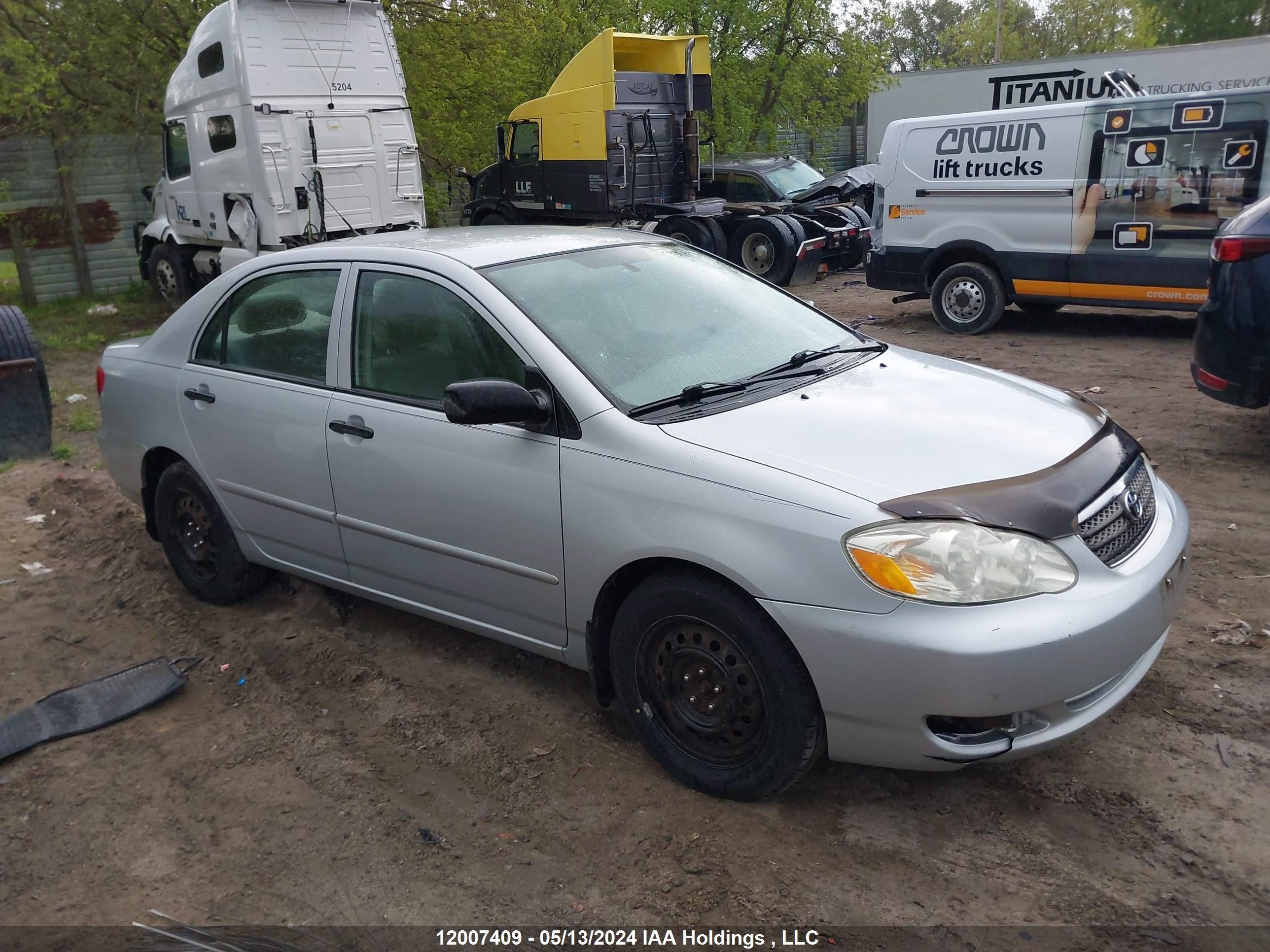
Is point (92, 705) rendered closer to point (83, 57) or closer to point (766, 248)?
point (766, 248)

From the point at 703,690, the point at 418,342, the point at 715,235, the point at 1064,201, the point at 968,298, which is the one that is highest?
the point at 1064,201

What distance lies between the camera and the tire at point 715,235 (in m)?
14.9

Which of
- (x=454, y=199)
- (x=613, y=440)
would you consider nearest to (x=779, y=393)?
(x=613, y=440)

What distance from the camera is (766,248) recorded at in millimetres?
14742

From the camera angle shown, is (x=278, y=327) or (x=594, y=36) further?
(x=594, y=36)

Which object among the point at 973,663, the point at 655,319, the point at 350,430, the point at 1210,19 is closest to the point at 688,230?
the point at 655,319

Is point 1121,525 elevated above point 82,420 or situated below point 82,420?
above

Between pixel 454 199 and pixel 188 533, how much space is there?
15.8 m

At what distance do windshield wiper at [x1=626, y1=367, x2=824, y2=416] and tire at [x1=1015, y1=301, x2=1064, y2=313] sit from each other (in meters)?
7.36

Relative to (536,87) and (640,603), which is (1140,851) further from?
(536,87)

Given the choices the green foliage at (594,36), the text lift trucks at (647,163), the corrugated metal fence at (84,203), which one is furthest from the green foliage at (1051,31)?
the corrugated metal fence at (84,203)

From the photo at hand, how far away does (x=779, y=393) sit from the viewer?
3.52m

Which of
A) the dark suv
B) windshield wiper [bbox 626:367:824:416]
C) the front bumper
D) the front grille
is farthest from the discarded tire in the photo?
the dark suv

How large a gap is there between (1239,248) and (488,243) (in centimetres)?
434
